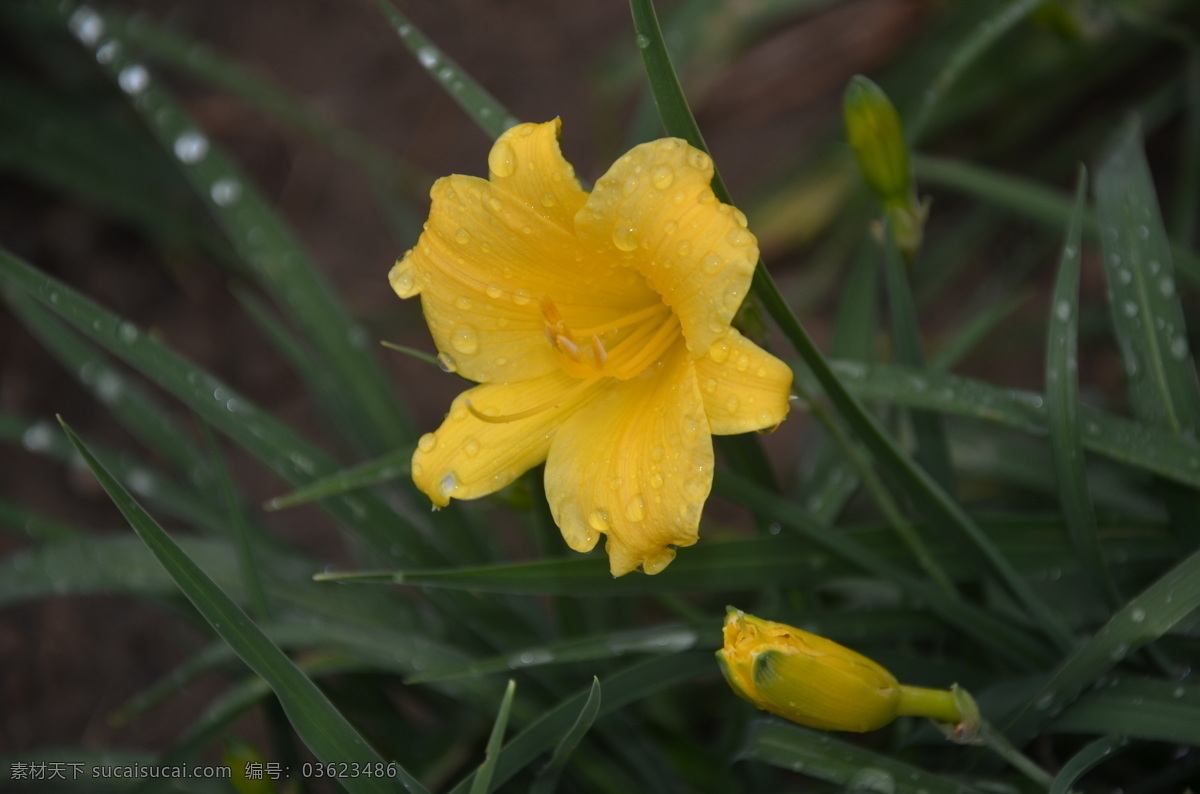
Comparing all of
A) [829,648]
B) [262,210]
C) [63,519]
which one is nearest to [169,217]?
[63,519]

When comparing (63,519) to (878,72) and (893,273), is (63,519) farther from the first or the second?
(878,72)

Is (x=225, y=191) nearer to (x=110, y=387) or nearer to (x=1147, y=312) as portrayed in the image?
(x=110, y=387)

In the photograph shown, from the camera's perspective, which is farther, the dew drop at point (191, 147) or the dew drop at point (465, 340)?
the dew drop at point (191, 147)

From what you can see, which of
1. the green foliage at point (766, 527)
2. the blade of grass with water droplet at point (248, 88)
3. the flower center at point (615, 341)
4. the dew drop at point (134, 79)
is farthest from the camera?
the blade of grass with water droplet at point (248, 88)

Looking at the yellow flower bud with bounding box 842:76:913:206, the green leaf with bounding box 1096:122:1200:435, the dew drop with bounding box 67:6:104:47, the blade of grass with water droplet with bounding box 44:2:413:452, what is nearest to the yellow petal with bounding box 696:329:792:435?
the yellow flower bud with bounding box 842:76:913:206

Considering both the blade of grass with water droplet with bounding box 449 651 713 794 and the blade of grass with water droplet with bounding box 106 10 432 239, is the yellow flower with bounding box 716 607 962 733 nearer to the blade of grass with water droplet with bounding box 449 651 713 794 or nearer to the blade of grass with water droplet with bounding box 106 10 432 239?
the blade of grass with water droplet with bounding box 449 651 713 794

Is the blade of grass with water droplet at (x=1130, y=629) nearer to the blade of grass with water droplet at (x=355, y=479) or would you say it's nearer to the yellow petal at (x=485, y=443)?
the yellow petal at (x=485, y=443)

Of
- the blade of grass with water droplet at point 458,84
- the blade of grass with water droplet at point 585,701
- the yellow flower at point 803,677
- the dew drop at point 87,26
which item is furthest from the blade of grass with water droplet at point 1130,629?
the dew drop at point 87,26
